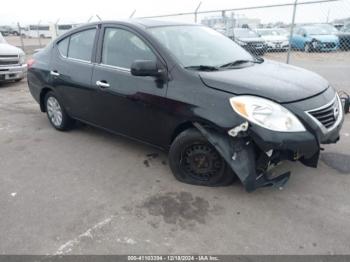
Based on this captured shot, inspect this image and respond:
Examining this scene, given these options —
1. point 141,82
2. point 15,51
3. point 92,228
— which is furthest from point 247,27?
point 92,228

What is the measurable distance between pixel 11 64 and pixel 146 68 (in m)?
7.46

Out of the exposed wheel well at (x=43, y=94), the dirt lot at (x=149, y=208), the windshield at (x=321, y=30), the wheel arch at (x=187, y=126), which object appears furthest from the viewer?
the windshield at (x=321, y=30)

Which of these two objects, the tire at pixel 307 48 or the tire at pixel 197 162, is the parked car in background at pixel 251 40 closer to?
the tire at pixel 307 48

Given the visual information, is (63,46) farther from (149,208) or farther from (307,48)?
(307,48)

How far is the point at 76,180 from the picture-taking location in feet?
12.2

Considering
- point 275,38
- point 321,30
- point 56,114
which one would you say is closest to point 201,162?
point 56,114

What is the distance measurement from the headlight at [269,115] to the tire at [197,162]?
528 mm

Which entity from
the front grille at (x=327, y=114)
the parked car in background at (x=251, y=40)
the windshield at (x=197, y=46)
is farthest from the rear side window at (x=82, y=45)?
the parked car in background at (x=251, y=40)

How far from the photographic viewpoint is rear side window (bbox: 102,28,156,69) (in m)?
3.82

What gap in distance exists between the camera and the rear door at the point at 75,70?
14.6 feet

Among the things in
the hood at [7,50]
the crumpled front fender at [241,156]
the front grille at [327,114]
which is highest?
the front grille at [327,114]

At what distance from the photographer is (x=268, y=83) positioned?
3.24 metres

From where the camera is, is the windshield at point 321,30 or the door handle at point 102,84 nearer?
the door handle at point 102,84

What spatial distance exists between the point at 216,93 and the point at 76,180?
1.84 m
